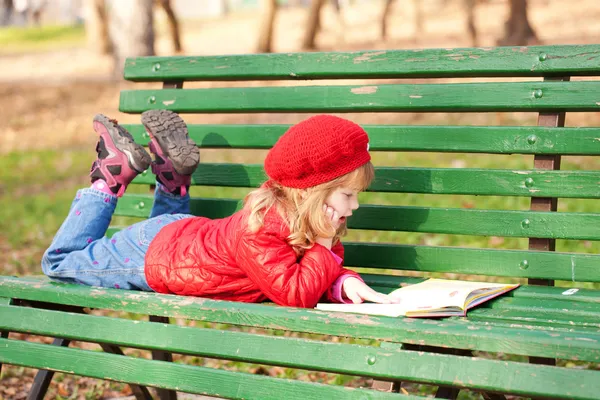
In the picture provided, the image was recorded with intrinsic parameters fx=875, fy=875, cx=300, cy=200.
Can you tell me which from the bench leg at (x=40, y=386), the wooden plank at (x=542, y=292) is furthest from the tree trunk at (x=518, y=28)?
the bench leg at (x=40, y=386)

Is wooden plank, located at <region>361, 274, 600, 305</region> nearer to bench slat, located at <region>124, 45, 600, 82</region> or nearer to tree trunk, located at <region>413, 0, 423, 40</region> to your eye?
bench slat, located at <region>124, 45, 600, 82</region>

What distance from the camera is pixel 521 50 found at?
3.28 meters

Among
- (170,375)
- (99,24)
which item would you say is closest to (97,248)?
(170,375)

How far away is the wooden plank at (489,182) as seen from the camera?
3199 millimetres

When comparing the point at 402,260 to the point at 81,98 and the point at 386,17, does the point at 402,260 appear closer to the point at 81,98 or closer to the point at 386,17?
the point at 81,98

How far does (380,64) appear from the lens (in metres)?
3.50

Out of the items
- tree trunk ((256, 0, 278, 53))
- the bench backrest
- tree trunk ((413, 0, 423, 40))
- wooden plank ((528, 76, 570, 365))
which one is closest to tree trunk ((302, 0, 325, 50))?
tree trunk ((256, 0, 278, 53))

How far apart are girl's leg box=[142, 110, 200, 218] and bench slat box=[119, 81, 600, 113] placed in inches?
13.1

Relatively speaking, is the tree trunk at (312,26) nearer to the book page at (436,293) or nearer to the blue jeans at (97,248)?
the blue jeans at (97,248)

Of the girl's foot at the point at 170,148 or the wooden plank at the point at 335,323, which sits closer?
the wooden plank at the point at 335,323

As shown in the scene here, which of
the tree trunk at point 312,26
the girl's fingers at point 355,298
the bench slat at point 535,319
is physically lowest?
the bench slat at point 535,319

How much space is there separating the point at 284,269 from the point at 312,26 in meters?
14.4

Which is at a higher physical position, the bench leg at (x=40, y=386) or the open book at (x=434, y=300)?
the open book at (x=434, y=300)

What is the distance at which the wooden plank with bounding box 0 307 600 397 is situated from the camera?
7.20ft
